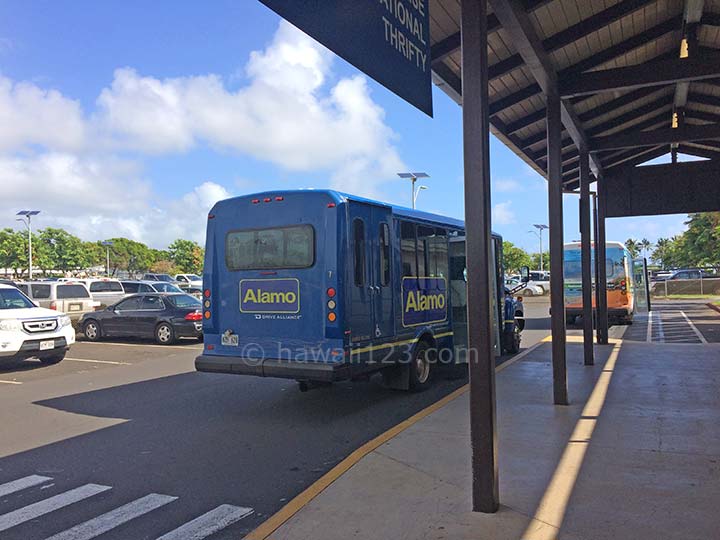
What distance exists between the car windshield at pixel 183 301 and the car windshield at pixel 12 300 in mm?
4103

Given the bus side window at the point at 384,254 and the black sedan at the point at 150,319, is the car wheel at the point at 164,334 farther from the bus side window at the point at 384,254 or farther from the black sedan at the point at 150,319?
the bus side window at the point at 384,254

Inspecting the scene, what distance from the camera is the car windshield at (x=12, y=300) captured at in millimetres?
12055

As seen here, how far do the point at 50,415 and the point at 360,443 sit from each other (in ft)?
14.3

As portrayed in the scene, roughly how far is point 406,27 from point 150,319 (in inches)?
542

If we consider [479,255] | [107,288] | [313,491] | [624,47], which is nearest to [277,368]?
[313,491]

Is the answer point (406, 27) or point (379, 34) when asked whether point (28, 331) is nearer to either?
point (406, 27)

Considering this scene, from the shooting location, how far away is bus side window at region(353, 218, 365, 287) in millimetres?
7465

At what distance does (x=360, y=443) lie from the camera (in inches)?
246

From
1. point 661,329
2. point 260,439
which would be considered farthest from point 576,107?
point 661,329

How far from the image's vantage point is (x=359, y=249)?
754 cm

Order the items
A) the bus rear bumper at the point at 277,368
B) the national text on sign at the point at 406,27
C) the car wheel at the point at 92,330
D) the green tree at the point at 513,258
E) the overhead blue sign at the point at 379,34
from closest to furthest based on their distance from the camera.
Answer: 1. the overhead blue sign at the point at 379,34
2. the national text on sign at the point at 406,27
3. the bus rear bumper at the point at 277,368
4. the car wheel at the point at 92,330
5. the green tree at the point at 513,258

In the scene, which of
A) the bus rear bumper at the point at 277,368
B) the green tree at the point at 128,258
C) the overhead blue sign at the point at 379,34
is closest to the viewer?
the overhead blue sign at the point at 379,34

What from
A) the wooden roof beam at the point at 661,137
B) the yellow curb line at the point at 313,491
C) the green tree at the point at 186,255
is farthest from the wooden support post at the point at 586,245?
the green tree at the point at 186,255

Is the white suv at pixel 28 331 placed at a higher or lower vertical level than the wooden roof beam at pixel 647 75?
lower
